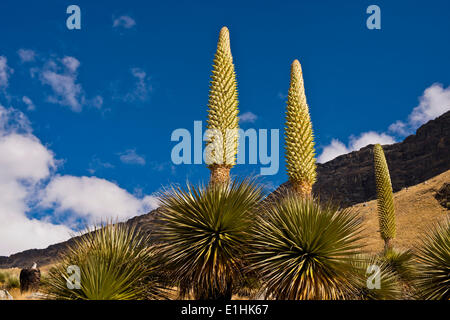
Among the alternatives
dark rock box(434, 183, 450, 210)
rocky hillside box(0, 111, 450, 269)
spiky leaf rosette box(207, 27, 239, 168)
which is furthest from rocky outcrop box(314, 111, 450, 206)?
spiky leaf rosette box(207, 27, 239, 168)

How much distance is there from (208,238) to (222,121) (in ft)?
7.72

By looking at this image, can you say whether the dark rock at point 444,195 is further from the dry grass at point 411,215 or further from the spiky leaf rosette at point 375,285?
the spiky leaf rosette at point 375,285

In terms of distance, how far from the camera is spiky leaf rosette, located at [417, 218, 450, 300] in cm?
867

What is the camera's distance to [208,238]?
26.0ft

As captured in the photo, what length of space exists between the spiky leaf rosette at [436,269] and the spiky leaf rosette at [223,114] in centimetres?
518

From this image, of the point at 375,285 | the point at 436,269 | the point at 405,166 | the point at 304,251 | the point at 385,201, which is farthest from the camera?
the point at 405,166

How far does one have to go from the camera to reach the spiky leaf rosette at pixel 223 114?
793 cm

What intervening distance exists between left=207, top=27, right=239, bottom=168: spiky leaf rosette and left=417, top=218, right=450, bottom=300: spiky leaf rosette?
518 cm

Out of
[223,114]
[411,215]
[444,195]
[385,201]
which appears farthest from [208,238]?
[444,195]

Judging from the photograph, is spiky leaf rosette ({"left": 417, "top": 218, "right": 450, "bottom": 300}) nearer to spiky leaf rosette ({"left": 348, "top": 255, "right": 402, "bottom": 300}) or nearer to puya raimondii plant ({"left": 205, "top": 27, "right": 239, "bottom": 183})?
spiky leaf rosette ({"left": 348, "top": 255, "right": 402, "bottom": 300})

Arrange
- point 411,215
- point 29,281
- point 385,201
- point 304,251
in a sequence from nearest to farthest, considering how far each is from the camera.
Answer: point 304,251, point 385,201, point 29,281, point 411,215

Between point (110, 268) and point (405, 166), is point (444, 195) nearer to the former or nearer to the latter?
point (110, 268)

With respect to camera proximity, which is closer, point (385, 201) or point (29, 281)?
point (385, 201)
